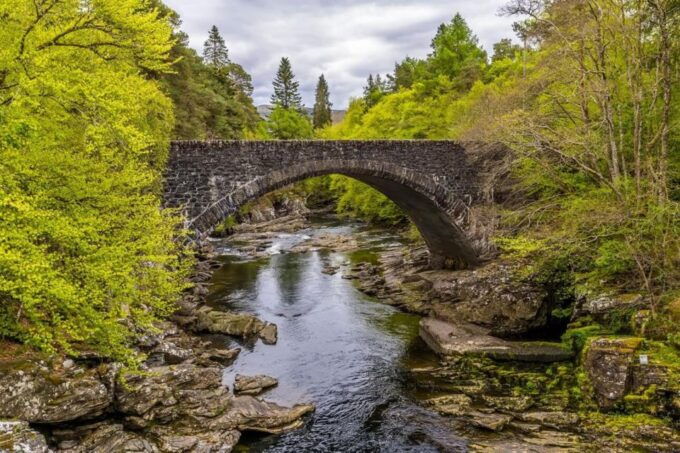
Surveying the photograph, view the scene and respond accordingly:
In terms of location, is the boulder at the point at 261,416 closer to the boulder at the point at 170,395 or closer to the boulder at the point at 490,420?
the boulder at the point at 170,395

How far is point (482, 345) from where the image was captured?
46.6ft

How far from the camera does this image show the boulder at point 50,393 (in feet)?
25.6

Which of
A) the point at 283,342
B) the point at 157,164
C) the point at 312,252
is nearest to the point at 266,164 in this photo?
the point at 157,164

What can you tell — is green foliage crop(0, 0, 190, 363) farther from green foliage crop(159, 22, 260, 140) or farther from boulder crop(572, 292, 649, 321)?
boulder crop(572, 292, 649, 321)

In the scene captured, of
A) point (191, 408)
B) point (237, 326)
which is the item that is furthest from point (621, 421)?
point (237, 326)

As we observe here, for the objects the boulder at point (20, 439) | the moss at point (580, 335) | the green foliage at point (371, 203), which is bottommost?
the moss at point (580, 335)

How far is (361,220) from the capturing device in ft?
149

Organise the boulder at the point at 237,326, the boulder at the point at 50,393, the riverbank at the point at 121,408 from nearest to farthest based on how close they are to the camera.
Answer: the boulder at the point at 50,393 < the riverbank at the point at 121,408 < the boulder at the point at 237,326

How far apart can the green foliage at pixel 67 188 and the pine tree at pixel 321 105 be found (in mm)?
73430

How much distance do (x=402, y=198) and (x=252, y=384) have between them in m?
12.5

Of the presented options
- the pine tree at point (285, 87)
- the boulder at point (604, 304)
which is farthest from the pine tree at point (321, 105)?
the boulder at point (604, 304)

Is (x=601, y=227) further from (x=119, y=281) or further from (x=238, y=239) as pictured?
(x=238, y=239)

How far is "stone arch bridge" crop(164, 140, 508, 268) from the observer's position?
599 inches

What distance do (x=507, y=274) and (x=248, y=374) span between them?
369 inches
